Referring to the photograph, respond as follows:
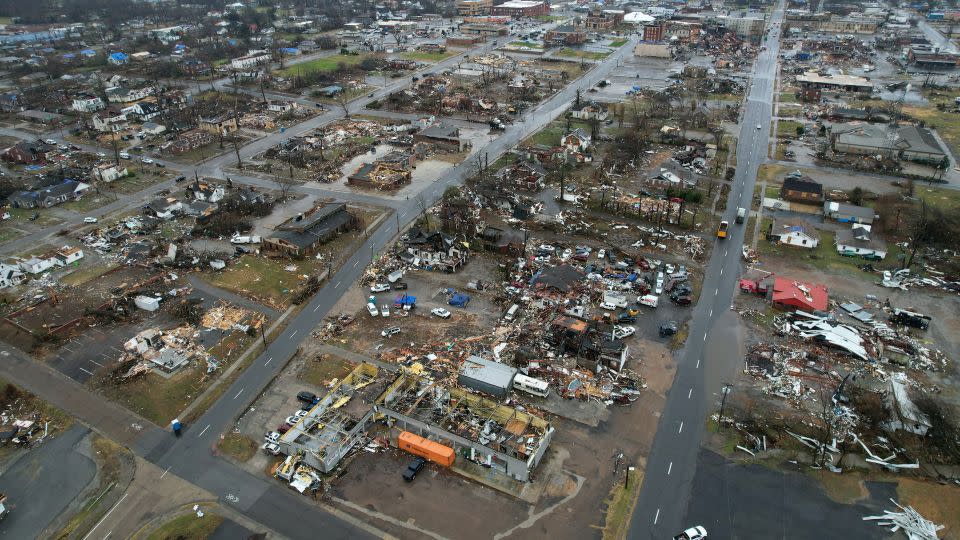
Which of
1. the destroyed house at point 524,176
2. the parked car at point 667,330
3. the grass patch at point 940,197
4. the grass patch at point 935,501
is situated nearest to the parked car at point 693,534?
the grass patch at point 935,501

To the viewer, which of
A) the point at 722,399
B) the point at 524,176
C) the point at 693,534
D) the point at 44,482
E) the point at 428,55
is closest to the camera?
the point at 693,534

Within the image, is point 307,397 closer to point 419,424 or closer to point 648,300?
point 419,424

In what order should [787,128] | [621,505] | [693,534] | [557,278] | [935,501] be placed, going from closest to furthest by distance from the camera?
[693,534] → [935,501] → [621,505] → [557,278] → [787,128]

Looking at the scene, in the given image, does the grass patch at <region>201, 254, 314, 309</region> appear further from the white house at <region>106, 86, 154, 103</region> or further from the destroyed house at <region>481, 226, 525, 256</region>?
the white house at <region>106, 86, 154, 103</region>

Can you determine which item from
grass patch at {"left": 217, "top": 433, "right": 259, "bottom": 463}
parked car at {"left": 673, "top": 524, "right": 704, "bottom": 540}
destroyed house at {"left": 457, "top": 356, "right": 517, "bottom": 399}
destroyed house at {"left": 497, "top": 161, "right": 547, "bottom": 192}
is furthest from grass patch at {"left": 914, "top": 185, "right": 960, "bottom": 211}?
grass patch at {"left": 217, "top": 433, "right": 259, "bottom": 463}

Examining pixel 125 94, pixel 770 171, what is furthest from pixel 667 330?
pixel 125 94
